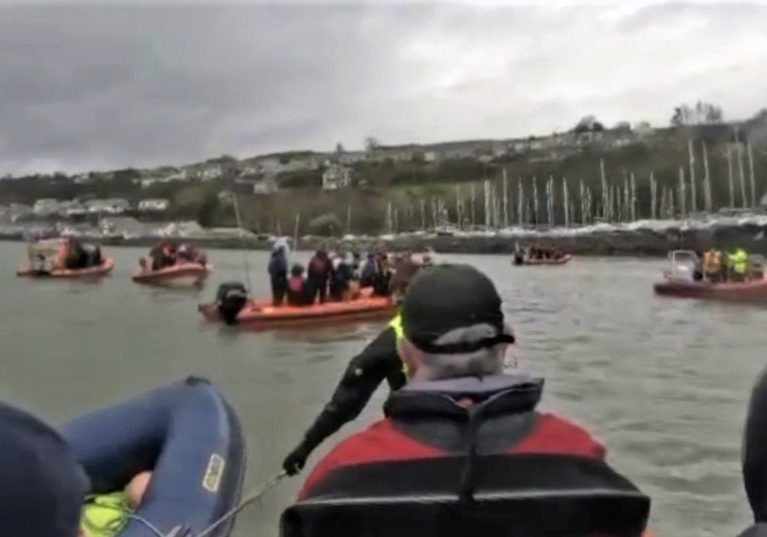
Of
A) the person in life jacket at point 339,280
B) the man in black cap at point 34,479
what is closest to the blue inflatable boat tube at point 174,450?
the man in black cap at point 34,479

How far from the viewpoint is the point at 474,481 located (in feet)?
7.47

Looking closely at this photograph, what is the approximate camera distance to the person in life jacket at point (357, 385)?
5.68 metres

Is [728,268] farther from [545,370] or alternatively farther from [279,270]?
[545,370]

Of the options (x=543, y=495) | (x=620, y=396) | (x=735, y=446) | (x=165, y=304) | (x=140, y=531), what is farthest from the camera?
(x=165, y=304)

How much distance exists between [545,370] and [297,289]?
21.9 feet

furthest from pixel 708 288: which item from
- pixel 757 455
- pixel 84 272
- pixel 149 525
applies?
pixel 757 455

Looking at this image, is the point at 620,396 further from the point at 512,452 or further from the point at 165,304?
the point at 165,304

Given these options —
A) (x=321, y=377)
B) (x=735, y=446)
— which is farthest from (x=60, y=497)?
(x=321, y=377)

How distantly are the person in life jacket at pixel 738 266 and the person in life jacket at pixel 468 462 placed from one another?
24050mm

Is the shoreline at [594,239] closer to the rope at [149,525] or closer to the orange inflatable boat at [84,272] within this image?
the orange inflatable boat at [84,272]

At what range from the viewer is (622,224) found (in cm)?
9694

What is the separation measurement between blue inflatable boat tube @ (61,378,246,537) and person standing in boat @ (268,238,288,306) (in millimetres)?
15434

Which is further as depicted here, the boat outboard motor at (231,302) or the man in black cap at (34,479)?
the boat outboard motor at (231,302)

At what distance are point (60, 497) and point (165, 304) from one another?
27.6 metres
